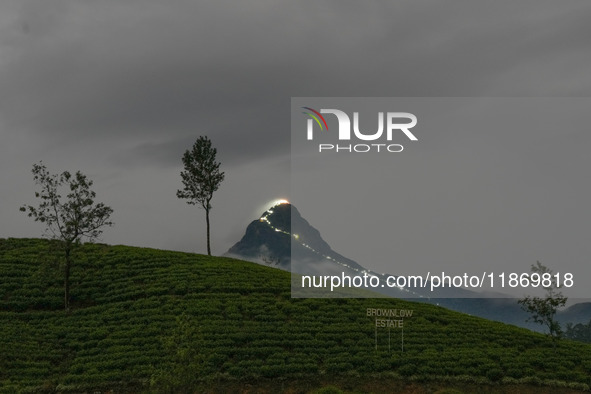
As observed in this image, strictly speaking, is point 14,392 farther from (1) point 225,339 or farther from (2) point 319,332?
(2) point 319,332

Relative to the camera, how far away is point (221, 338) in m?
46.8

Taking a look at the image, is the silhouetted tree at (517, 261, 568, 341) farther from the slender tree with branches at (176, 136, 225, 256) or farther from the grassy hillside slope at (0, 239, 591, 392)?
the slender tree with branches at (176, 136, 225, 256)

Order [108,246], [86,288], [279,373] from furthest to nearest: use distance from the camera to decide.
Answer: [108,246]
[86,288]
[279,373]

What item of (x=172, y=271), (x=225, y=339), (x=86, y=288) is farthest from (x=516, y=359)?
(x=86, y=288)

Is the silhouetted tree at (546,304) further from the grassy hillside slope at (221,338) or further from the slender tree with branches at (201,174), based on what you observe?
the slender tree with branches at (201,174)

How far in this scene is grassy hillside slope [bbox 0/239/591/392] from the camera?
41406mm

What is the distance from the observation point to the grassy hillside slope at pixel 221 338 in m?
41.4

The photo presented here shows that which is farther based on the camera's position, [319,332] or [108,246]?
[108,246]

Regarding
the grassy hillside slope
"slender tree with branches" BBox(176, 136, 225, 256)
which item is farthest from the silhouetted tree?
"slender tree with branches" BBox(176, 136, 225, 256)

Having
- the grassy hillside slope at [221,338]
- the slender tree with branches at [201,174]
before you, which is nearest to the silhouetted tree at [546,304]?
the grassy hillside slope at [221,338]

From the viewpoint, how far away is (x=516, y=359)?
4641cm

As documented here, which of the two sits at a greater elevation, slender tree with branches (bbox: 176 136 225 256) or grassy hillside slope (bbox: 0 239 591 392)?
slender tree with branches (bbox: 176 136 225 256)

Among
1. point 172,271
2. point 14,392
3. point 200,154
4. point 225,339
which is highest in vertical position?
point 200,154

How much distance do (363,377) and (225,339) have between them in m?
13.9
